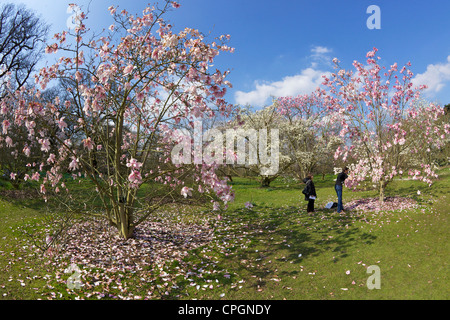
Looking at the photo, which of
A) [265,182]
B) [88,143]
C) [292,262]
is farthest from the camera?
[265,182]

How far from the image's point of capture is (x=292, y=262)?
820 centimetres

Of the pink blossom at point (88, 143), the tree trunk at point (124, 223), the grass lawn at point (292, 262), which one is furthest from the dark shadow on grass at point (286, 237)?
the pink blossom at point (88, 143)

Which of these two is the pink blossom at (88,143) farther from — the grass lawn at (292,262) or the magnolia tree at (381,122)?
the magnolia tree at (381,122)

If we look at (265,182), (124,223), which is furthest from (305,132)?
(124,223)

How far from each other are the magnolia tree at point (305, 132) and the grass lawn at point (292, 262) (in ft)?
45.1

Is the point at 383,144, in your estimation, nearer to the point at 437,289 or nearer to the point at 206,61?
the point at 437,289

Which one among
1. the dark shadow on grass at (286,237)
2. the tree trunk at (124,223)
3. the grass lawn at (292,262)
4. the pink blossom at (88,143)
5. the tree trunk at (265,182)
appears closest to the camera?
the pink blossom at (88,143)

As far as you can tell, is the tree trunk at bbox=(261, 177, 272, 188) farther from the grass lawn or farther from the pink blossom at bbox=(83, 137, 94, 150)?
the pink blossom at bbox=(83, 137, 94, 150)

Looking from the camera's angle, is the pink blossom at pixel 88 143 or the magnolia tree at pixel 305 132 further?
the magnolia tree at pixel 305 132

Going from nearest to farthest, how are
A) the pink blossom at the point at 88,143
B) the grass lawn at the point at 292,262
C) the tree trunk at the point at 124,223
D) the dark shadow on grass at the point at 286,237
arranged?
the pink blossom at the point at 88,143 → the grass lawn at the point at 292,262 → the dark shadow on grass at the point at 286,237 → the tree trunk at the point at 124,223

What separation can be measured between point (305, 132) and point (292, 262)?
62.6 feet

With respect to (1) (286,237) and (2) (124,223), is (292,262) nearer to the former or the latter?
(1) (286,237)

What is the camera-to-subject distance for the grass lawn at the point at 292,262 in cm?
651
